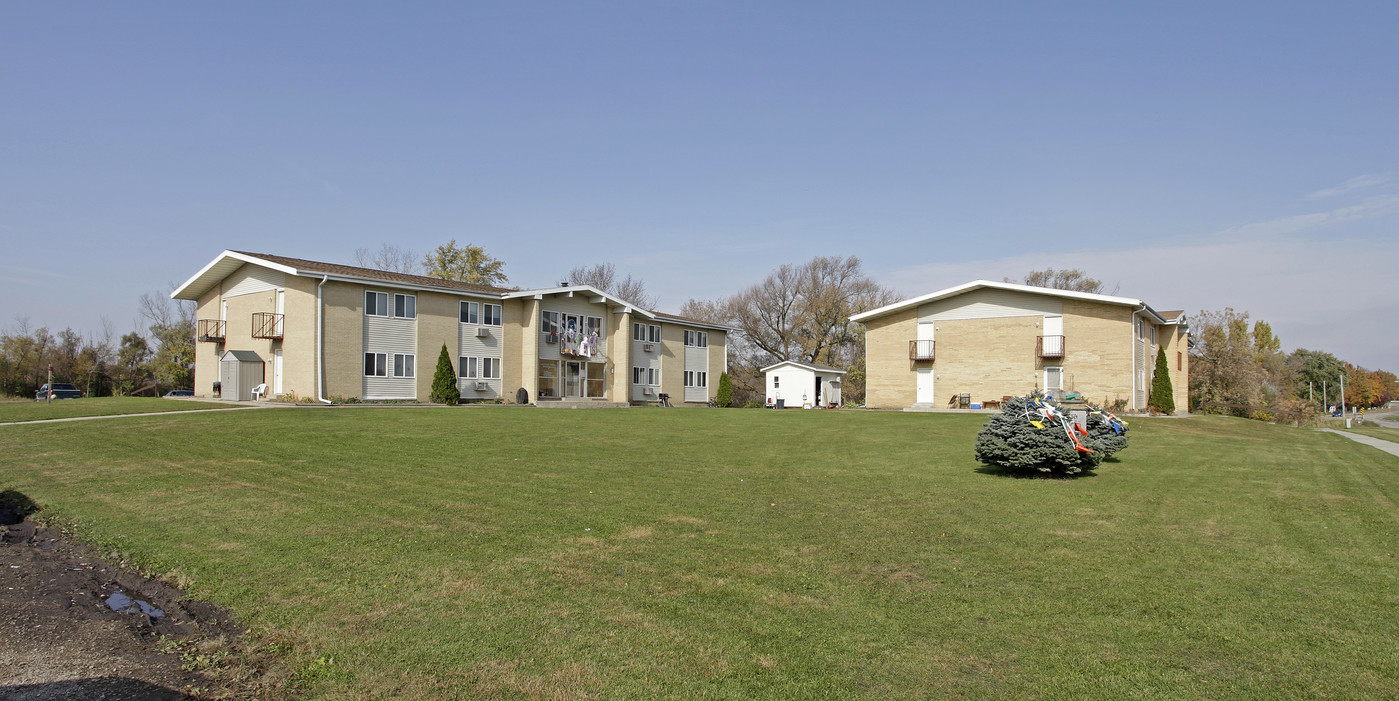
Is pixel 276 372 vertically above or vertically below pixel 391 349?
below

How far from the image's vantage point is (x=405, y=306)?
34.7 m

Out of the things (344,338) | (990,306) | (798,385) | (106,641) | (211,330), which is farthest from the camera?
(798,385)

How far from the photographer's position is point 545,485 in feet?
35.5

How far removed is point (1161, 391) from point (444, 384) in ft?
113

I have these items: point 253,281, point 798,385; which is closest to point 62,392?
point 253,281

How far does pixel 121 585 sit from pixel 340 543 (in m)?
1.66

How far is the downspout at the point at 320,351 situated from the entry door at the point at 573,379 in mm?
12768

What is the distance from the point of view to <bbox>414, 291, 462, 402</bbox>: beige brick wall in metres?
35.0

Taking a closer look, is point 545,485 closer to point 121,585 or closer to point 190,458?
point 121,585

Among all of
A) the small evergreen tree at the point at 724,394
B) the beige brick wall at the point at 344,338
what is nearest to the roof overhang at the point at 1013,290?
the small evergreen tree at the point at 724,394

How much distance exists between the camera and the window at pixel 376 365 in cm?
3328

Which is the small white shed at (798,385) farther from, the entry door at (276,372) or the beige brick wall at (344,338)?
the entry door at (276,372)

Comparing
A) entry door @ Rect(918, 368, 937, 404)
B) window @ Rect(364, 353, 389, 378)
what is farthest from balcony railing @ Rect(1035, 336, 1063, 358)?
window @ Rect(364, 353, 389, 378)

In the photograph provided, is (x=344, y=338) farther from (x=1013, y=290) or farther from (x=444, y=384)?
(x=1013, y=290)
